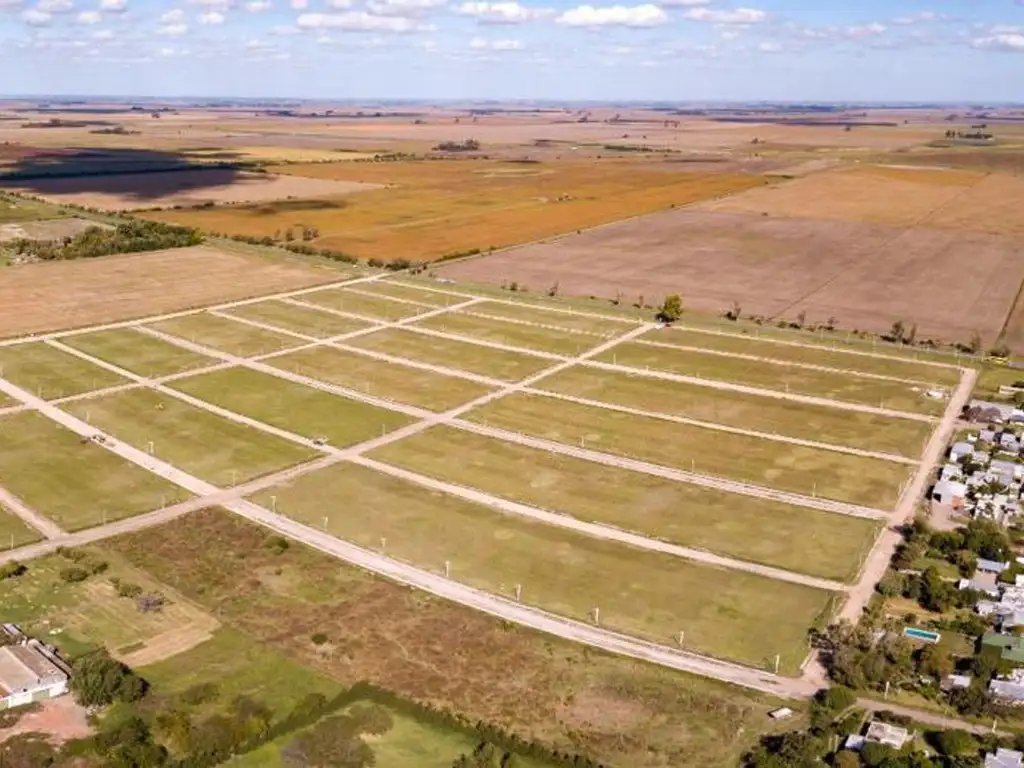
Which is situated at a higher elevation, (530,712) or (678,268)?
(678,268)

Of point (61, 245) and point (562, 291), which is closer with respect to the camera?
point (562, 291)

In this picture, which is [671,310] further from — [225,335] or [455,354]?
[225,335]

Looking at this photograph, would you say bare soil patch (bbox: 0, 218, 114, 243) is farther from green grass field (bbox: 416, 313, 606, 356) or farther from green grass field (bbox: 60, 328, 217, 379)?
green grass field (bbox: 416, 313, 606, 356)

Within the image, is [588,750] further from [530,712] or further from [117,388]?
[117,388]

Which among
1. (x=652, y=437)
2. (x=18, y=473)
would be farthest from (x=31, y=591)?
(x=652, y=437)

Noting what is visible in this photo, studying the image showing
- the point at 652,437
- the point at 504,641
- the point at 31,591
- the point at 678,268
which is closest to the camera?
the point at 504,641

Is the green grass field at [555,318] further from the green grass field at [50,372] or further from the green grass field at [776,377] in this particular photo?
the green grass field at [50,372]

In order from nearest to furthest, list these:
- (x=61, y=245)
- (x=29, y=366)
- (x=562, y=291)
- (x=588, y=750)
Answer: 1. (x=588, y=750)
2. (x=29, y=366)
3. (x=562, y=291)
4. (x=61, y=245)
